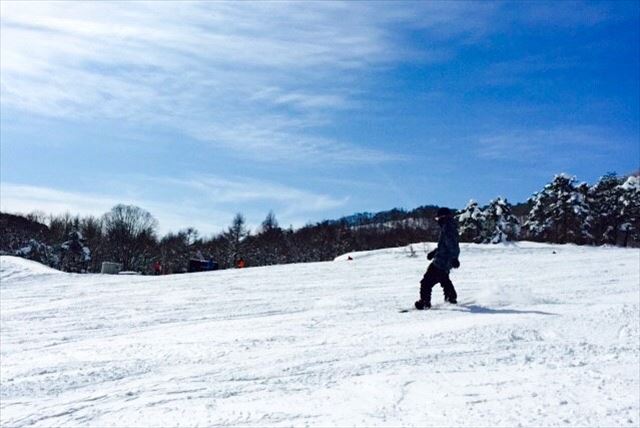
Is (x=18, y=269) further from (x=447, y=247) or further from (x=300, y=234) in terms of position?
(x=300, y=234)

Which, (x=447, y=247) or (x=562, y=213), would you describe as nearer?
(x=447, y=247)

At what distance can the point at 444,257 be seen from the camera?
37.3 feet

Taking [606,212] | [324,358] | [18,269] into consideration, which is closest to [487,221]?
[606,212]

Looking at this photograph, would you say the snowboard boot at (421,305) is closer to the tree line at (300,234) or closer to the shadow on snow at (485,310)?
the shadow on snow at (485,310)

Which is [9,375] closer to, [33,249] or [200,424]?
[200,424]

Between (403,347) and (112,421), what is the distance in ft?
12.3

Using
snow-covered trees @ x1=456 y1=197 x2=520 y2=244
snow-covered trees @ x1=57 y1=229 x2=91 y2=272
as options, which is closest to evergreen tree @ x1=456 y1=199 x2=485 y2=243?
snow-covered trees @ x1=456 y1=197 x2=520 y2=244

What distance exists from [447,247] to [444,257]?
0.20 meters

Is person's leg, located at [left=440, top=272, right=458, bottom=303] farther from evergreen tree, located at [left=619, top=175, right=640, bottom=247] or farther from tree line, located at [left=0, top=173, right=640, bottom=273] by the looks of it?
evergreen tree, located at [left=619, top=175, right=640, bottom=247]

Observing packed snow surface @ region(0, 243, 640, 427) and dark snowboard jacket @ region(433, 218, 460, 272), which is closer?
packed snow surface @ region(0, 243, 640, 427)

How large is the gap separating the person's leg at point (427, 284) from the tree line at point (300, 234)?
25.1 metres

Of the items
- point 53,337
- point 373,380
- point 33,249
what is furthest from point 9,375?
point 33,249

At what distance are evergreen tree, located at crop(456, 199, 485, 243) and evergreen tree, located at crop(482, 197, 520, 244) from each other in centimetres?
50

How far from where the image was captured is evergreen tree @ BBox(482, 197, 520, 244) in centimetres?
5659
